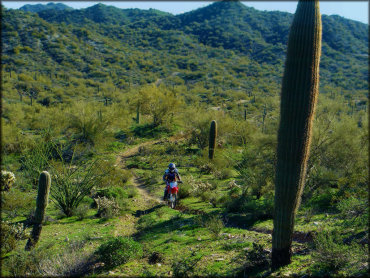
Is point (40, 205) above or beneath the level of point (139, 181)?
above

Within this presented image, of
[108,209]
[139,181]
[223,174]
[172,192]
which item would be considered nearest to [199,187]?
[172,192]

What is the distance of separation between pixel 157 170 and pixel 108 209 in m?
7.64

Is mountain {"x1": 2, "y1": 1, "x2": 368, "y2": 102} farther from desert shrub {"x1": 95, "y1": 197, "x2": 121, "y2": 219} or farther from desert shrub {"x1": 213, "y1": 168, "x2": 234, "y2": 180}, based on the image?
desert shrub {"x1": 95, "y1": 197, "x2": 121, "y2": 219}

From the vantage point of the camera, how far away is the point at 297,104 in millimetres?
5051

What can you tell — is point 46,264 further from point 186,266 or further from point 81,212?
point 81,212

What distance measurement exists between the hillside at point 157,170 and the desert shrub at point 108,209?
5 centimetres

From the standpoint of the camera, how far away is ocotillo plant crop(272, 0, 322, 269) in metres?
4.95

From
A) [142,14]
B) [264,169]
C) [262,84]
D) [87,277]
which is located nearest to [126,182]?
[264,169]

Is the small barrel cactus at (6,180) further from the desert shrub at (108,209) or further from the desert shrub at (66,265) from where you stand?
the desert shrub at (66,265)

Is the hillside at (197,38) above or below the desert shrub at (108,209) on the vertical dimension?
above

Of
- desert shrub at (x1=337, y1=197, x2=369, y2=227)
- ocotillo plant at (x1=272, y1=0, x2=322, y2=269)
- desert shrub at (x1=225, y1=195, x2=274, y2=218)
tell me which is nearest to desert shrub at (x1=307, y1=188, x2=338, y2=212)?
desert shrub at (x1=225, y1=195, x2=274, y2=218)

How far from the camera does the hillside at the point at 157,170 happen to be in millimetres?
6381

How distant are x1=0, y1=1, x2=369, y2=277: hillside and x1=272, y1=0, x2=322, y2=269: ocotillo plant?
16 centimetres

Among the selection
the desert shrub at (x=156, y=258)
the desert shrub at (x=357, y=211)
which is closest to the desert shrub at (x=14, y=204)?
the desert shrub at (x=156, y=258)
